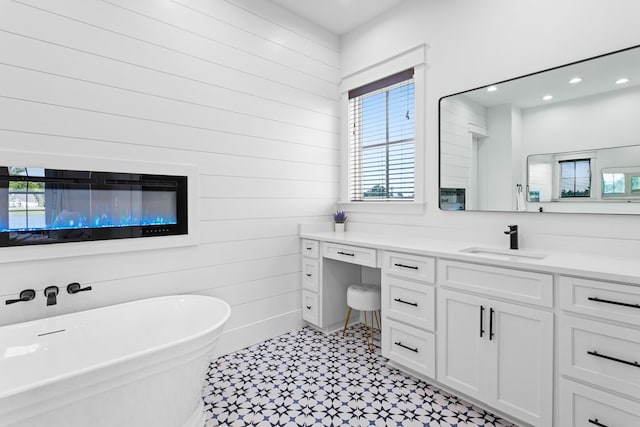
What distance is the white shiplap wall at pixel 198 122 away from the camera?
192cm

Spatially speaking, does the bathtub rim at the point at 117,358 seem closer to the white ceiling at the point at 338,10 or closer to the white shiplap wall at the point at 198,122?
the white shiplap wall at the point at 198,122

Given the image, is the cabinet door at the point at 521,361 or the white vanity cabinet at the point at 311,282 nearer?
the cabinet door at the point at 521,361

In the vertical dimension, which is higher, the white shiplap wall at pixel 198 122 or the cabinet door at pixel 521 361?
the white shiplap wall at pixel 198 122

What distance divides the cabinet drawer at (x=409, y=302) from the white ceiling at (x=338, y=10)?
8.22ft

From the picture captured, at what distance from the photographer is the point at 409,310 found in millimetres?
2266

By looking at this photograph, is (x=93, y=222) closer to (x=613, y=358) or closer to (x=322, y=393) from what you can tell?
(x=322, y=393)

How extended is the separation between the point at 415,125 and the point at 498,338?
184 centimetres

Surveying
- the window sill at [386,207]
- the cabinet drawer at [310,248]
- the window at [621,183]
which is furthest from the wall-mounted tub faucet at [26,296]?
the window at [621,183]

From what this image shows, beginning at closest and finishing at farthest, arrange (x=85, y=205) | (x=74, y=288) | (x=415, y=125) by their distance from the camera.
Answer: (x=74, y=288) → (x=85, y=205) → (x=415, y=125)

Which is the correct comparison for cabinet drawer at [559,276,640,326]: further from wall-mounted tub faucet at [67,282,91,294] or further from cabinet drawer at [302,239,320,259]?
wall-mounted tub faucet at [67,282,91,294]

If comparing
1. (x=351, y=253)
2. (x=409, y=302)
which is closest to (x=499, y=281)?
(x=409, y=302)

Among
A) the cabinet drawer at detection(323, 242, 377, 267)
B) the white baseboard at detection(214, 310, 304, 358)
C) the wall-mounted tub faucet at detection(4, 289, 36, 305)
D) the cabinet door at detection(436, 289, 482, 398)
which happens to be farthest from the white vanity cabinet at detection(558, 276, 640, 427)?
the wall-mounted tub faucet at detection(4, 289, 36, 305)

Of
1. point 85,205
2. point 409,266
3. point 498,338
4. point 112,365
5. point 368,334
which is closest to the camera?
point 112,365

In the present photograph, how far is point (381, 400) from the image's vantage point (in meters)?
2.07
